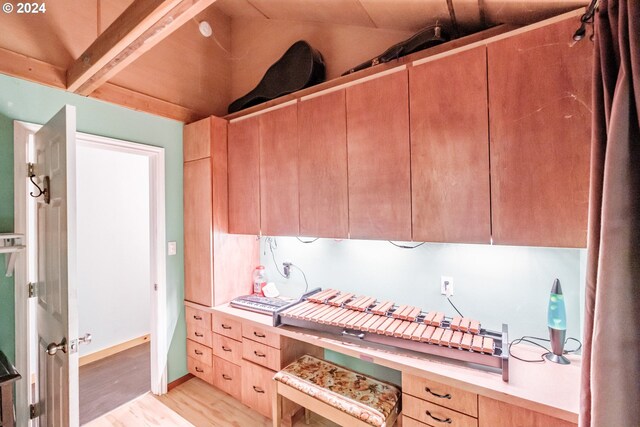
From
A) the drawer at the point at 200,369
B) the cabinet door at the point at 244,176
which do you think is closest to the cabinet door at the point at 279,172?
the cabinet door at the point at 244,176

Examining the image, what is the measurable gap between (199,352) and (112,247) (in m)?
1.69

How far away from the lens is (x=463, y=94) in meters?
1.43

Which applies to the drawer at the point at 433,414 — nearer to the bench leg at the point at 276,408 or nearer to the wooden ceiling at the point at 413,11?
the bench leg at the point at 276,408

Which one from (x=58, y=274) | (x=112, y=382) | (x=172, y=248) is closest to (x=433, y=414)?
(x=58, y=274)

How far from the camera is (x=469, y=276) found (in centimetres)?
172

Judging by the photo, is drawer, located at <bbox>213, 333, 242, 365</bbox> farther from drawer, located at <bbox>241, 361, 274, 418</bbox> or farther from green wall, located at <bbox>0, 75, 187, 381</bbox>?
green wall, located at <bbox>0, 75, 187, 381</bbox>

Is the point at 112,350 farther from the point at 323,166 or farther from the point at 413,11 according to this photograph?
Result: the point at 413,11

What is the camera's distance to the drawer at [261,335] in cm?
199

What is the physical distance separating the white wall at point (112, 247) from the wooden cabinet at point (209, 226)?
4.07 ft

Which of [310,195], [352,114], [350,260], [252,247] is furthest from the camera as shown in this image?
[252,247]

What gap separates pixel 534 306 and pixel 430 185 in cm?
90

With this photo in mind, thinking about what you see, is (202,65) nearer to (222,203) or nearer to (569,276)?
(222,203)

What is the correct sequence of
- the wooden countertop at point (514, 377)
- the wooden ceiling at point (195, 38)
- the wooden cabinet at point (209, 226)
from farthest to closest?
the wooden cabinet at point (209, 226), the wooden ceiling at point (195, 38), the wooden countertop at point (514, 377)

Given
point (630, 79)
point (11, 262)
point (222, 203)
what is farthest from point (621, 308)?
point (11, 262)
